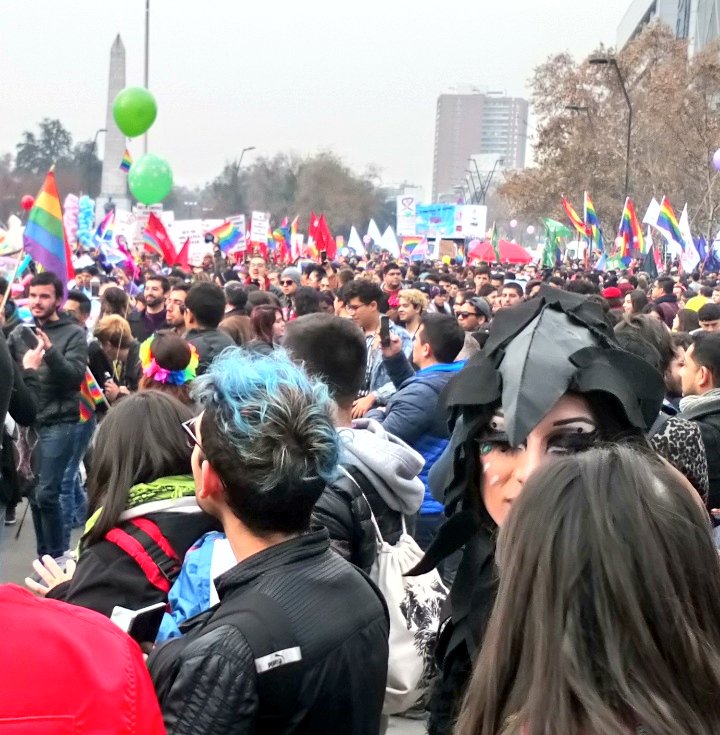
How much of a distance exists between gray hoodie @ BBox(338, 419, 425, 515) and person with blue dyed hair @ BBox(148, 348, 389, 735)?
897mm

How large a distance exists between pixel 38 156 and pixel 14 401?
59.3 m

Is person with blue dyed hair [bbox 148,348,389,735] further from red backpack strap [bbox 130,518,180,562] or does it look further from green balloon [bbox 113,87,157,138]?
green balloon [bbox 113,87,157,138]

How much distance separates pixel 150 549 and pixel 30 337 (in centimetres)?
385

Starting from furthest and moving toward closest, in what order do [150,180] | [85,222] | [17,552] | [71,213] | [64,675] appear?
[85,222] → [71,213] → [150,180] → [17,552] → [64,675]

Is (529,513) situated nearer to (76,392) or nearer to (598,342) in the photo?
(598,342)

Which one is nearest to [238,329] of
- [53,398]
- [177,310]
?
[177,310]

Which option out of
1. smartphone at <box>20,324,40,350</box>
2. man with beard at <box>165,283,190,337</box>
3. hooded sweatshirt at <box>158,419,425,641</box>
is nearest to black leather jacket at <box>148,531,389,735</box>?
hooded sweatshirt at <box>158,419,425,641</box>

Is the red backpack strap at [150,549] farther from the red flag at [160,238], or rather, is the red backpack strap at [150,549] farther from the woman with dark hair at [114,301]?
the red flag at [160,238]

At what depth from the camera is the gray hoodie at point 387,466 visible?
3285 mm

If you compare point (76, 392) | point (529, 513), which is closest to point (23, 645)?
point (529, 513)

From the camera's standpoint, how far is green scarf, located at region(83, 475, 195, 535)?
285 cm

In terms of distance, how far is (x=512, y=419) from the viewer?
2.17m

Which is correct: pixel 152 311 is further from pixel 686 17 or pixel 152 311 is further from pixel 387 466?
pixel 686 17

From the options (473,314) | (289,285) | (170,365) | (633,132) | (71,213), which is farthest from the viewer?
(633,132)
